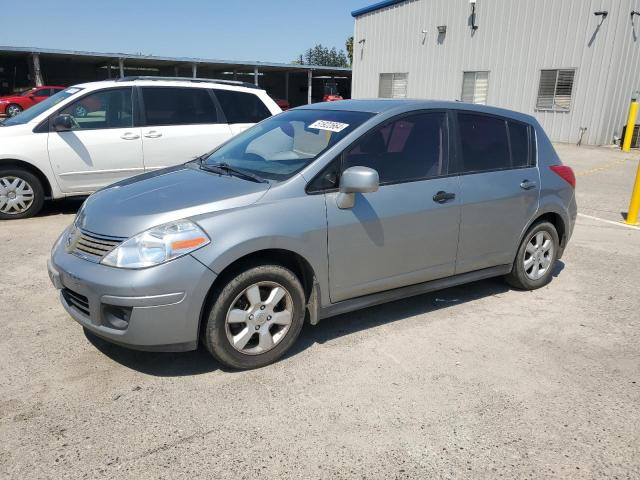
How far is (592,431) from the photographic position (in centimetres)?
282

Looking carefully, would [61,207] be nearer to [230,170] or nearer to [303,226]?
[230,170]

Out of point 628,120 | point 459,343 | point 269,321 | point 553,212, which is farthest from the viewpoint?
point 628,120

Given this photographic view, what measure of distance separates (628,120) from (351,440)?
18.1 m

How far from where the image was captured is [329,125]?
3844 millimetres

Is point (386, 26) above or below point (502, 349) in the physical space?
above

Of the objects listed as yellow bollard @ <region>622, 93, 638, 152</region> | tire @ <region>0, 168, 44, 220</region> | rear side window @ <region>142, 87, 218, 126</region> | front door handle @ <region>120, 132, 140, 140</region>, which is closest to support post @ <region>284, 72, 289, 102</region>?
yellow bollard @ <region>622, 93, 638, 152</region>

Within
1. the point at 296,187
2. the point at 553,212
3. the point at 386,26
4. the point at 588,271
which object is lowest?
the point at 588,271

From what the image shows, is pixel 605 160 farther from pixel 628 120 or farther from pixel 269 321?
pixel 269 321

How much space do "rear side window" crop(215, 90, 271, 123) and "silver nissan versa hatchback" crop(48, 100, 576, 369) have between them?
138 inches

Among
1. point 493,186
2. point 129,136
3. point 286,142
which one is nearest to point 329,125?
point 286,142

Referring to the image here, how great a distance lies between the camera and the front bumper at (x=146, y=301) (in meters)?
2.90

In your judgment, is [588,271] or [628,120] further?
[628,120]

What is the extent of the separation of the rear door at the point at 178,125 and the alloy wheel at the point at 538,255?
470 cm

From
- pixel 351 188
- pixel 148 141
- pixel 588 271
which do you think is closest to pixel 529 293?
pixel 588 271
